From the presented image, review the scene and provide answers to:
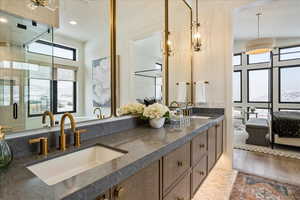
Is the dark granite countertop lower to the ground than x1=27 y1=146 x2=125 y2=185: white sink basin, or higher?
higher

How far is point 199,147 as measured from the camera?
1736mm

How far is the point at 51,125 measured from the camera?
1.11m

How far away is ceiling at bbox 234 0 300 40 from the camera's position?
3.51 m

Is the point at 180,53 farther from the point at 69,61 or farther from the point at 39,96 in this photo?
the point at 39,96

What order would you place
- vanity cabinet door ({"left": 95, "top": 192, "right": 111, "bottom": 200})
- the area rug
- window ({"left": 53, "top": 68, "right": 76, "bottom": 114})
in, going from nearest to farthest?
vanity cabinet door ({"left": 95, "top": 192, "right": 111, "bottom": 200}) < window ({"left": 53, "top": 68, "right": 76, "bottom": 114}) < the area rug

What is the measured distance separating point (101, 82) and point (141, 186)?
3.27ft

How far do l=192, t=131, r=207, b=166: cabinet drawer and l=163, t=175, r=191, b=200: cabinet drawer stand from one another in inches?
8.0

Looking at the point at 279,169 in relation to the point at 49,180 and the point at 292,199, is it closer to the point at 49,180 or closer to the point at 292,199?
the point at 292,199

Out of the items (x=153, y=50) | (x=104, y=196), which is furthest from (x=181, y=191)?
(x=153, y=50)

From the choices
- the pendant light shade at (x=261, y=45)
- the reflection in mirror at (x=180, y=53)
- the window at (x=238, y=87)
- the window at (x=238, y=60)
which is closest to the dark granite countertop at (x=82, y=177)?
the reflection in mirror at (x=180, y=53)

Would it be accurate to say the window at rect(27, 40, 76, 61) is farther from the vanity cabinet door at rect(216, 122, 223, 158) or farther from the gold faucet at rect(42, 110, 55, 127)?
the vanity cabinet door at rect(216, 122, 223, 158)

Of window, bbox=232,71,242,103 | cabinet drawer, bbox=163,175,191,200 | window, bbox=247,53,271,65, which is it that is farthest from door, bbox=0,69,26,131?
window, bbox=247,53,271,65

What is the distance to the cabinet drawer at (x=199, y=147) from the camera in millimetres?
1603

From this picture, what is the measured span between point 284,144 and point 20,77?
4649 millimetres
